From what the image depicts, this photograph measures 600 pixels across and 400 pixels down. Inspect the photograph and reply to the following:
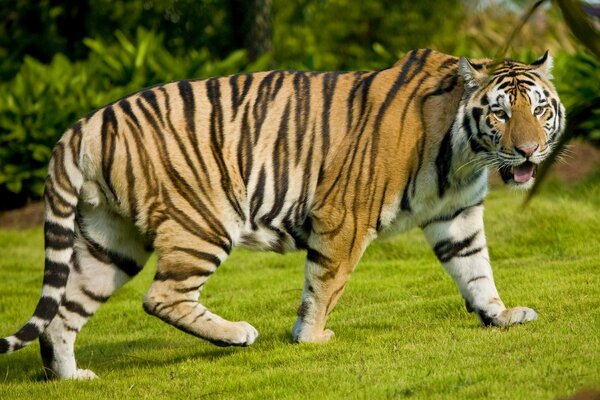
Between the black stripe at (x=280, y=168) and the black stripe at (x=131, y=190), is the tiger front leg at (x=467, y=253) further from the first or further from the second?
the black stripe at (x=131, y=190)

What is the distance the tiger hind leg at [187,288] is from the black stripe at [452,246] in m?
1.33

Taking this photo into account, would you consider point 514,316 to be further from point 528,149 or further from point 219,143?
point 219,143

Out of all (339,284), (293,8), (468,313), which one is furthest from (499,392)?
(293,8)

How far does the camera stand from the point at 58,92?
15094mm

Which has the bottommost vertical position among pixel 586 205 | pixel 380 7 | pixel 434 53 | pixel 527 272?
pixel 380 7

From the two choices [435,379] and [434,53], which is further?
[434,53]

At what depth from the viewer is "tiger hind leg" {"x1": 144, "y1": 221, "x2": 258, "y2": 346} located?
6.91m

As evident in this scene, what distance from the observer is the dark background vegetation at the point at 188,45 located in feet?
47.3

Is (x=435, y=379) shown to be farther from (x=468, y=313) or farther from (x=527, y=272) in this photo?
(x=527, y=272)

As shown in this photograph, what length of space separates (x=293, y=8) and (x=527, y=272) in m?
15.8

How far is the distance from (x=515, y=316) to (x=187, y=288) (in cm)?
197

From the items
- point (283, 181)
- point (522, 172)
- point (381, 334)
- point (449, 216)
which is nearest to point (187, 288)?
point (283, 181)

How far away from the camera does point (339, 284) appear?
23.3 ft

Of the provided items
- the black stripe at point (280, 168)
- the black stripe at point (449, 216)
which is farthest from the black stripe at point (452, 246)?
the black stripe at point (280, 168)
